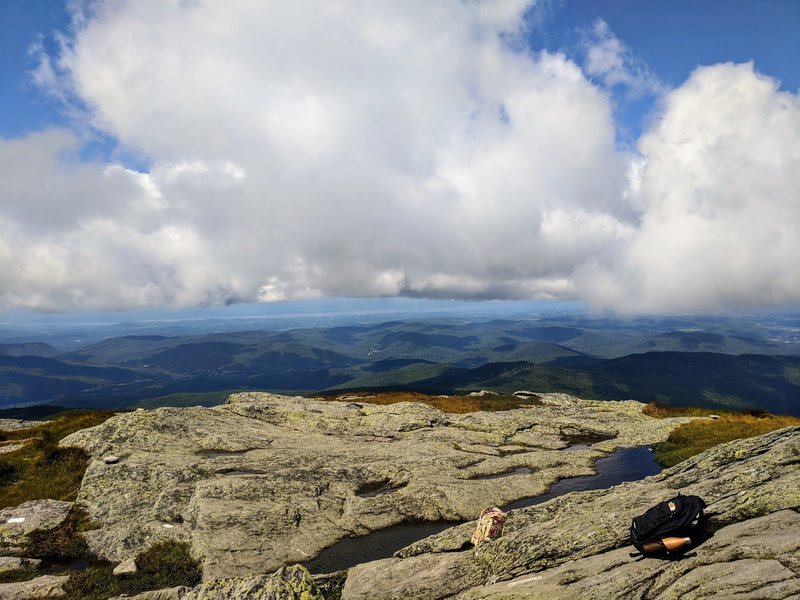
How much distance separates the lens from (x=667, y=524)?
13.6 metres

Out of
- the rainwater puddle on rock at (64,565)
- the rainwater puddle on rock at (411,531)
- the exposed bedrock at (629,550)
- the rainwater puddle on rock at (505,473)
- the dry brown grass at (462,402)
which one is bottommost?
the dry brown grass at (462,402)

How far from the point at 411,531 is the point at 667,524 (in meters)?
18.0

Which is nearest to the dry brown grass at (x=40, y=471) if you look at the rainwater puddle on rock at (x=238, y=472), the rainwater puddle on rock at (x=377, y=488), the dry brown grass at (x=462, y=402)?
the rainwater puddle on rock at (x=238, y=472)

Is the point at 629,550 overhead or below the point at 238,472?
overhead

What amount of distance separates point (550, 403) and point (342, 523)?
5829cm

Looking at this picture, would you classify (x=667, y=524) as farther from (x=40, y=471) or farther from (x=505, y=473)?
(x=40, y=471)

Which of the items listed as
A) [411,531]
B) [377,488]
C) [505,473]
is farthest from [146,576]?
[505,473]

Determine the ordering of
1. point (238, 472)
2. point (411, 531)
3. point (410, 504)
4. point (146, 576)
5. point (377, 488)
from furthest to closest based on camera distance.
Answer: point (238, 472), point (377, 488), point (410, 504), point (411, 531), point (146, 576)

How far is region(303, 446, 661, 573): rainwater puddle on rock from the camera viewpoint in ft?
78.5

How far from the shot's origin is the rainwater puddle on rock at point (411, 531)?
23.9 m

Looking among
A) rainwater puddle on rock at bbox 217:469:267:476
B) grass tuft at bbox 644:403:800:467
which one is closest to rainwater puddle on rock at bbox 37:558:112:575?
rainwater puddle on rock at bbox 217:469:267:476

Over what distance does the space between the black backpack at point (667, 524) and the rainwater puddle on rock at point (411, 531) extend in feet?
51.0

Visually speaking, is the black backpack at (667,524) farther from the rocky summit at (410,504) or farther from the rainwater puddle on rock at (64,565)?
the rainwater puddle on rock at (64,565)

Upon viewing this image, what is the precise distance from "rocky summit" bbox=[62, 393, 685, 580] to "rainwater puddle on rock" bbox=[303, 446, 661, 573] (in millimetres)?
730
